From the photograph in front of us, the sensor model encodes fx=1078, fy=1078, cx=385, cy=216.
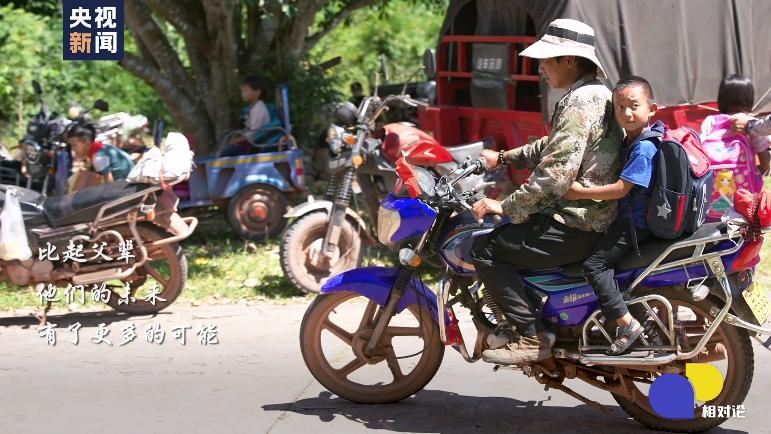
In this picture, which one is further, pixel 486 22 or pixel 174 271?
pixel 486 22

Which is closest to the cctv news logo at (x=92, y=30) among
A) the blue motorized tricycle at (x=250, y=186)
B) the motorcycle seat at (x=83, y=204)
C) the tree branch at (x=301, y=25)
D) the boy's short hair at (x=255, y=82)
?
the boy's short hair at (x=255, y=82)

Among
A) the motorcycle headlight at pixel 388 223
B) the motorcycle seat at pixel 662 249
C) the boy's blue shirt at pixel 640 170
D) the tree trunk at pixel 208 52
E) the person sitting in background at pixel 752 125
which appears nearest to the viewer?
the boy's blue shirt at pixel 640 170

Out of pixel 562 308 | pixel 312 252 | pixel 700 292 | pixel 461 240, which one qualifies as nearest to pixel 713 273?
pixel 700 292

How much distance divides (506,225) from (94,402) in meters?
2.30

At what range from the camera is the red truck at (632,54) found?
7422mm

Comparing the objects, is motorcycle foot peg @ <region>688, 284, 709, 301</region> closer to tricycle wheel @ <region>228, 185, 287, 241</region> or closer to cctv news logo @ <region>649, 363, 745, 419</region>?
cctv news logo @ <region>649, 363, 745, 419</region>

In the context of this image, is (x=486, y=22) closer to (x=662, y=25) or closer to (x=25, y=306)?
(x=662, y=25)

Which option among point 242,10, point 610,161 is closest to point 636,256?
point 610,161

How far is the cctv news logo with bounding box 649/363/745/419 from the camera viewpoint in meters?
4.43

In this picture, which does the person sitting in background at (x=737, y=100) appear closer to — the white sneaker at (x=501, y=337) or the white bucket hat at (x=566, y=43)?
the white bucket hat at (x=566, y=43)

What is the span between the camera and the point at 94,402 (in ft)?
17.6

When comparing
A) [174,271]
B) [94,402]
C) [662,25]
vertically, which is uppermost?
[662,25]

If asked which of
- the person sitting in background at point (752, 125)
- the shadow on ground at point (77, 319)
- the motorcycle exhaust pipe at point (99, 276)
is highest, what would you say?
the person sitting in background at point (752, 125)

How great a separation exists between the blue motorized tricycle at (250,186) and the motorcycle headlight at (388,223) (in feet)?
15.7
